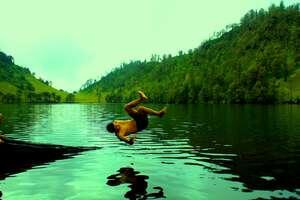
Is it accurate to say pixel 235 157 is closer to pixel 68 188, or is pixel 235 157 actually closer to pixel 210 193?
pixel 210 193

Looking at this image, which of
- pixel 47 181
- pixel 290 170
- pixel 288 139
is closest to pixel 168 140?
pixel 288 139

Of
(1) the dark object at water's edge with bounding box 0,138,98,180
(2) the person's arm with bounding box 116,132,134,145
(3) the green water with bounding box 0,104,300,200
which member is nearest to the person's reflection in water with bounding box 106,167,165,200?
(3) the green water with bounding box 0,104,300,200

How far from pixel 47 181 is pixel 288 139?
30.2 metres

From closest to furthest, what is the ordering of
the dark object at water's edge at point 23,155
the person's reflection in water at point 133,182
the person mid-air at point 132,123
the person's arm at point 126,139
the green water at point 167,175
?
the person's reflection in water at point 133,182
the green water at point 167,175
the person mid-air at point 132,123
the person's arm at point 126,139
the dark object at water's edge at point 23,155

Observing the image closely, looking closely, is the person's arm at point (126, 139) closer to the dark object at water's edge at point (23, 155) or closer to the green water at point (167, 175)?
the green water at point (167, 175)

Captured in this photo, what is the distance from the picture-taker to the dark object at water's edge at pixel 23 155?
2594 centimetres

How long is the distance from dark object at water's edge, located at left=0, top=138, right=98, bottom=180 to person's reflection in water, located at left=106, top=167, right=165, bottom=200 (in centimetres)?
539

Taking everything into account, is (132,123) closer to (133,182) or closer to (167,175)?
(133,182)

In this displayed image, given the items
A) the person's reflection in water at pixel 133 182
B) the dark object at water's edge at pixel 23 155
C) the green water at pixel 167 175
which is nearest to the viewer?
the person's reflection in water at pixel 133 182

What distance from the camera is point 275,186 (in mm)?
21906

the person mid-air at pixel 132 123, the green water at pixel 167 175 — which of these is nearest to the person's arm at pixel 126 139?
the person mid-air at pixel 132 123

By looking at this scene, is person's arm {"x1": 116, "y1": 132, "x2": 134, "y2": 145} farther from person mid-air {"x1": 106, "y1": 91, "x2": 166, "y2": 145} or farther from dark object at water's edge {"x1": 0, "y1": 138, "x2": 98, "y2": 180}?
dark object at water's edge {"x1": 0, "y1": 138, "x2": 98, "y2": 180}

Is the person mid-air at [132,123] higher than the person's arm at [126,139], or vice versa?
the person mid-air at [132,123]

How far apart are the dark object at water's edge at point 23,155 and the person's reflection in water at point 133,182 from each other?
5.39 meters
